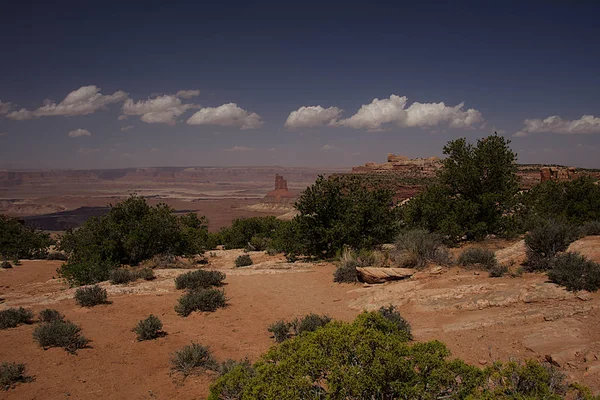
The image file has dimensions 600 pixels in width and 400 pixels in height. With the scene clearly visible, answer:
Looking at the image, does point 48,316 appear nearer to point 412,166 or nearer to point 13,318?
point 13,318

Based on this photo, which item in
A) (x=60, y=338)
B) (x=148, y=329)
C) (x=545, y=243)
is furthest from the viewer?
(x=545, y=243)

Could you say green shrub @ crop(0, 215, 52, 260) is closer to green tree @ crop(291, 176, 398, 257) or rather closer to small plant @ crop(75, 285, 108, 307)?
small plant @ crop(75, 285, 108, 307)

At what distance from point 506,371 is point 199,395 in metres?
4.58

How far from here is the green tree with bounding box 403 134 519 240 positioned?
16859 mm

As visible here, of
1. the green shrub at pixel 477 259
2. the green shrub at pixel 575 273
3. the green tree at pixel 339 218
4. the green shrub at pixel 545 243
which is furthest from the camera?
the green tree at pixel 339 218

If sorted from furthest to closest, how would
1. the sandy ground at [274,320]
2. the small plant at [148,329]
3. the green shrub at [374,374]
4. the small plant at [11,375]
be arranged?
the small plant at [148,329]
the sandy ground at [274,320]
the small plant at [11,375]
the green shrub at [374,374]

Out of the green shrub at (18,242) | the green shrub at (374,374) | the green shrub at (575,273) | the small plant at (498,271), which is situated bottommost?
the green shrub at (18,242)

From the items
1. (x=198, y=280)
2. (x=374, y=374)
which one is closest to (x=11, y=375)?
(x=374, y=374)

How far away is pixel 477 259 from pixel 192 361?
31.2 ft

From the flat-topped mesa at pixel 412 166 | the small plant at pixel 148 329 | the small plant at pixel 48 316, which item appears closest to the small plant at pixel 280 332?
the small plant at pixel 148 329

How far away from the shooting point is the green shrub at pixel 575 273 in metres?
7.55

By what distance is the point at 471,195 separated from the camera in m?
18.4

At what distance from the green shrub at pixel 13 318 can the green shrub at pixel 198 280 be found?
4.18m

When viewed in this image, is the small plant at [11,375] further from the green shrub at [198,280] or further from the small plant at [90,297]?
the green shrub at [198,280]
